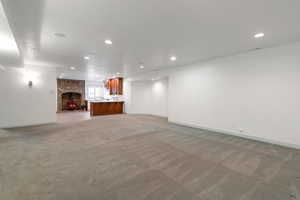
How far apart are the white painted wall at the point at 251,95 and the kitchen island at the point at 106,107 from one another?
18.2 ft

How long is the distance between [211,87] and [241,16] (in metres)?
2.93

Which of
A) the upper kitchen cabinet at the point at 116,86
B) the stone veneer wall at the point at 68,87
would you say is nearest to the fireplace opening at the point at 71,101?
the stone veneer wall at the point at 68,87

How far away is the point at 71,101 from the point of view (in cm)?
1118

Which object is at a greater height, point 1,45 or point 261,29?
point 261,29

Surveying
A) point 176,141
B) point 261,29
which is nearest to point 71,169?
point 176,141

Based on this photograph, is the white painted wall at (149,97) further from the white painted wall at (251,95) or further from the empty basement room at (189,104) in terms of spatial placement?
the empty basement room at (189,104)

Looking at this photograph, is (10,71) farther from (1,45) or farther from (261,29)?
(261,29)

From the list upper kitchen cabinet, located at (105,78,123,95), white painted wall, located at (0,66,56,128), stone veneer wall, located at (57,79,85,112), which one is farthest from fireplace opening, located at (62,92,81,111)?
white painted wall, located at (0,66,56,128)

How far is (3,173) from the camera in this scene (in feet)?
6.81

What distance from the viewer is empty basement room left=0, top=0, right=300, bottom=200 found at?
183 cm

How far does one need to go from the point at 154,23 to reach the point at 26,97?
6.10m

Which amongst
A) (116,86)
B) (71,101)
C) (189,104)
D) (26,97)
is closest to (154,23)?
(189,104)

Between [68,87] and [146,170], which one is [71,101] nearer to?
[68,87]

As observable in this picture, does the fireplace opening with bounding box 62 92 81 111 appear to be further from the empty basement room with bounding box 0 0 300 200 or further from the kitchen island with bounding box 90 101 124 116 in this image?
the empty basement room with bounding box 0 0 300 200
